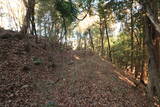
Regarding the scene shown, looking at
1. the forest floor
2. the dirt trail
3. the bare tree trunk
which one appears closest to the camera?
the forest floor

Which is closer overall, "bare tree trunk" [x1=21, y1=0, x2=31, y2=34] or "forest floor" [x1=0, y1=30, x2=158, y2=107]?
"forest floor" [x1=0, y1=30, x2=158, y2=107]

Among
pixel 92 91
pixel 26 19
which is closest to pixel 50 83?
pixel 92 91

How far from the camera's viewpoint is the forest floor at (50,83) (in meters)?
8.90

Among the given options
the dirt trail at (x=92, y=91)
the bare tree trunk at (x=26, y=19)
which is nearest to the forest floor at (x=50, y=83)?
the dirt trail at (x=92, y=91)

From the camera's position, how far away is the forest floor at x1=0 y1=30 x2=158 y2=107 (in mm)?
8898

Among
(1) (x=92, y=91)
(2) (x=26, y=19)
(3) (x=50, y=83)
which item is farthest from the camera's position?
→ (2) (x=26, y=19)

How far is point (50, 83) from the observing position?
10664 mm

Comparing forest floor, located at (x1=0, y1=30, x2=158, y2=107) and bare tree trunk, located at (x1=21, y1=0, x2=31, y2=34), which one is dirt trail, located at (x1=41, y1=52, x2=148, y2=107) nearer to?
forest floor, located at (x1=0, y1=30, x2=158, y2=107)

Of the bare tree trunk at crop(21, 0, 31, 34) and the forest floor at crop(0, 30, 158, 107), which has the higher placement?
the bare tree trunk at crop(21, 0, 31, 34)

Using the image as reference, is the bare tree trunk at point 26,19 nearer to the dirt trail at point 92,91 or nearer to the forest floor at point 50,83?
the forest floor at point 50,83

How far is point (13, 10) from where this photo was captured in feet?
53.1

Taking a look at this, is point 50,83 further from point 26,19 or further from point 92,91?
point 26,19

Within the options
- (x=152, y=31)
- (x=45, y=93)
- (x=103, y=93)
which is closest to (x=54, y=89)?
(x=45, y=93)

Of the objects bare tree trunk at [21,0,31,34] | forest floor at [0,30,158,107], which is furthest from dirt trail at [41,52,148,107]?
bare tree trunk at [21,0,31,34]
